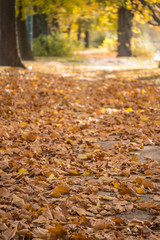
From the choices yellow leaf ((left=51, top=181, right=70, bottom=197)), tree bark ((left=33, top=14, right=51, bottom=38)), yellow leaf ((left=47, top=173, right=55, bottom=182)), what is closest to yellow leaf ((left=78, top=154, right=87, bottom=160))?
yellow leaf ((left=47, top=173, right=55, bottom=182))

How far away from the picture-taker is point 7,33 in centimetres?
1198

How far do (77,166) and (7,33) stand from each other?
9.00m

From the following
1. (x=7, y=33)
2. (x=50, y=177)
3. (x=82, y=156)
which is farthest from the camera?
(x=7, y=33)

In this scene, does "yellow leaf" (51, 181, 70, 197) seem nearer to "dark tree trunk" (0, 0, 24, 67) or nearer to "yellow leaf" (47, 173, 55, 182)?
"yellow leaf" (47, 173, 55, 182)

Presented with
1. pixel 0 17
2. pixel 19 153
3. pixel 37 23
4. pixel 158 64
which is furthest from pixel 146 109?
pixel 37 23

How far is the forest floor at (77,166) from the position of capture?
278cm

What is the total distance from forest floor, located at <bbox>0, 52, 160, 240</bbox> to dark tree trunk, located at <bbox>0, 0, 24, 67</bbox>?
390 centimetres

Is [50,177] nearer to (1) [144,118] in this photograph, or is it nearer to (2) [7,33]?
(1) [144,118]

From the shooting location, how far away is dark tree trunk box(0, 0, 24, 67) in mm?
11914

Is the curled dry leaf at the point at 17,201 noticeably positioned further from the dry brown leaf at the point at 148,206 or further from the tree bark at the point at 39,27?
the tree bark at the point at 39,27

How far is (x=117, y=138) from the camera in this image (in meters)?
5.40

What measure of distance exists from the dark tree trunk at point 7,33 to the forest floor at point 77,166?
3895 millimetres

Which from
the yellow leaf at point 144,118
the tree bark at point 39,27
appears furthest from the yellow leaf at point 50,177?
the tree bark at point 39,27

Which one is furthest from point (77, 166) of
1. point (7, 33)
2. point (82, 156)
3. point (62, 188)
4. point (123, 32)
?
point (123, 32)
